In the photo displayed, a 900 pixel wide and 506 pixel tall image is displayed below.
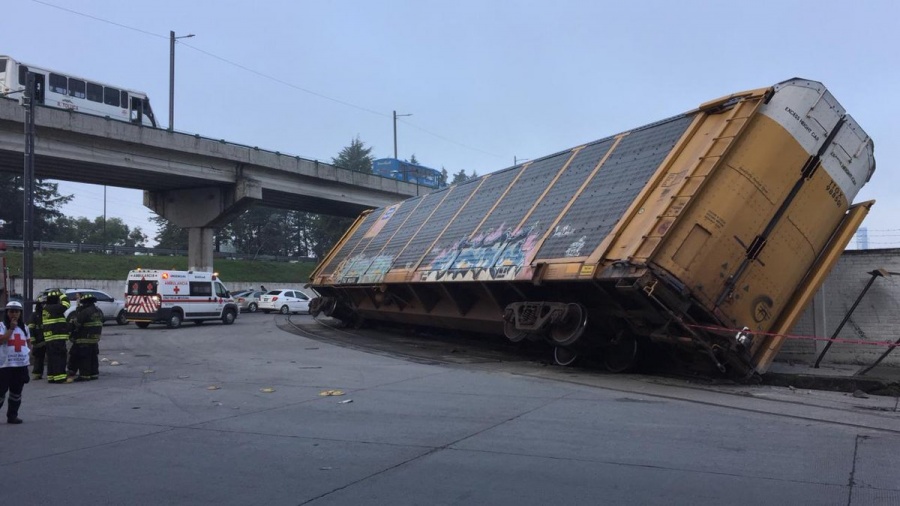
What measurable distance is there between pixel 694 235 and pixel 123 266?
44337mm

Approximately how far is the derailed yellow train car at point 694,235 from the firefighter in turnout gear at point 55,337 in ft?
24.9

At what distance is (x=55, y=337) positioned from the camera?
11555 mm

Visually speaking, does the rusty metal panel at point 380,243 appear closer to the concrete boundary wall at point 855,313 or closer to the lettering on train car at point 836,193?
the concrete boundary wall at point 855,313

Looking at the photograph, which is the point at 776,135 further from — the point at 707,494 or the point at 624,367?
the point at 707,494

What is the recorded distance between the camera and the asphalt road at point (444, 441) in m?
5.11

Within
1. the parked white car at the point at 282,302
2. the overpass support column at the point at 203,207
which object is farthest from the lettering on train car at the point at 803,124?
the overpass support column at the point at 203,207

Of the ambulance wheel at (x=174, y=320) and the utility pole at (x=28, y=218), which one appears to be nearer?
the utility pole at (x=28, y=218)

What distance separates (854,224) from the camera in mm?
11375

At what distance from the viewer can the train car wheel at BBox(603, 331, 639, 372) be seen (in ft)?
38.2

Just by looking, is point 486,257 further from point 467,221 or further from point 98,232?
point 98,232

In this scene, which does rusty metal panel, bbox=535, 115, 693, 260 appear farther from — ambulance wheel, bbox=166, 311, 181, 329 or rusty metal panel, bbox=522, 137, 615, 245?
ambulance wheel, bbox=166, 311, 181, 329

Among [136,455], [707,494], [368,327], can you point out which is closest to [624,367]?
[707,494]

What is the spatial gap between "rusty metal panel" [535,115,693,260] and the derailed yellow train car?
3cm

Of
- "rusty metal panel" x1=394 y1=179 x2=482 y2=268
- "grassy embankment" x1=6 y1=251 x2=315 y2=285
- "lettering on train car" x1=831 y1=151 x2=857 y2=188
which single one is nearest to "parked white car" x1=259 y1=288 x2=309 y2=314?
"grassy embankment" x1=6 y1=251 x2=315 y2=285
